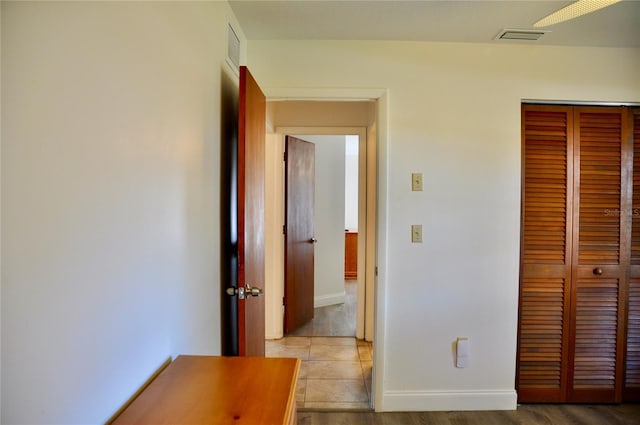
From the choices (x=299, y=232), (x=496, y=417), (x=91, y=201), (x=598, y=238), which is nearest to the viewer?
(x=91, y=201)

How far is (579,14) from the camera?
1.83m

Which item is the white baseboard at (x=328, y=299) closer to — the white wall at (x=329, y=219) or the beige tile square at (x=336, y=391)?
the white wall at (x=329, y=219)

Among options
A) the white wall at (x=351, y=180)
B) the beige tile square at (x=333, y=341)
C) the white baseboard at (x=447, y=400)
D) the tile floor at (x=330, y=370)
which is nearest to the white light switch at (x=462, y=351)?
the white baseboard at (x=447, y=400)

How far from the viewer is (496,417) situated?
2203 millimetres

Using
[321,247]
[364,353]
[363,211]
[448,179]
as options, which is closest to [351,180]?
[321,247]

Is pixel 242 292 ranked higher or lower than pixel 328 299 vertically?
higher

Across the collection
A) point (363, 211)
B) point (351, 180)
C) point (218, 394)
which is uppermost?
point (351, 180)

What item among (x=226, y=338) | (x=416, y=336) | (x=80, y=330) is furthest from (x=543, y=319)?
(x=80, y=330)

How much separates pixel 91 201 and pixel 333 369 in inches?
99.2

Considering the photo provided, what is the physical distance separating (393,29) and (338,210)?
9.04 ft

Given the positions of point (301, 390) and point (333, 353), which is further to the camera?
point (333, 353)

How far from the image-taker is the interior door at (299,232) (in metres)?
3.53

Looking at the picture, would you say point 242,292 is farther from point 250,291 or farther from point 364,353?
point 364,353

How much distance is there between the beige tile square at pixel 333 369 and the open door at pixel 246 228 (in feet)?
2.80
